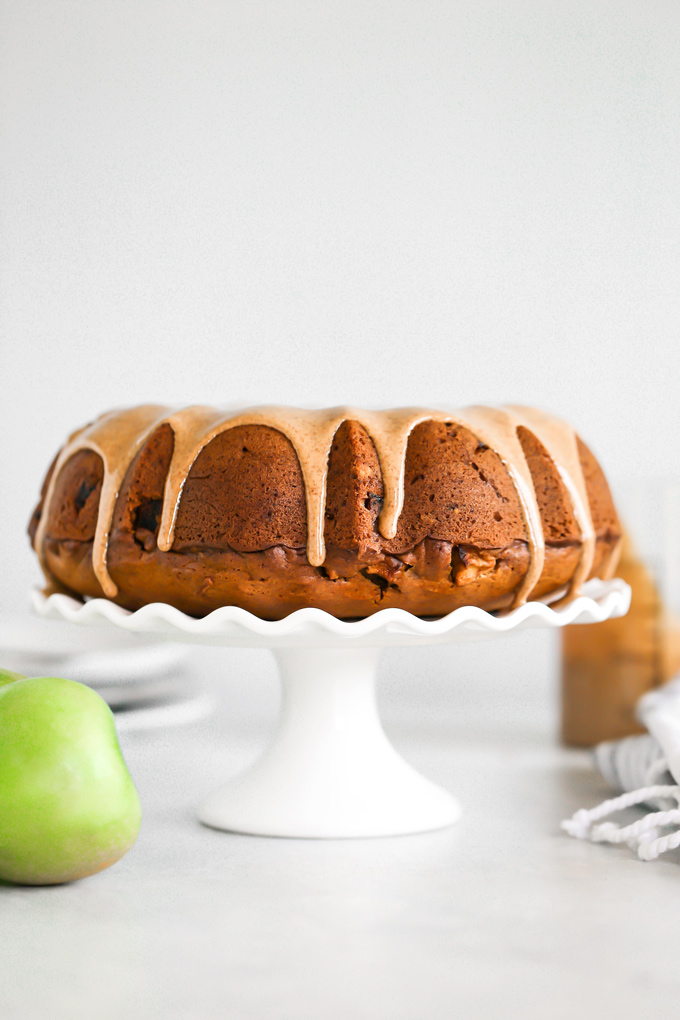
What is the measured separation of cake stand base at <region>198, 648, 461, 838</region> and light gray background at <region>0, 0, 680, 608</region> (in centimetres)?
64

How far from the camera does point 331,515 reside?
0.74 m

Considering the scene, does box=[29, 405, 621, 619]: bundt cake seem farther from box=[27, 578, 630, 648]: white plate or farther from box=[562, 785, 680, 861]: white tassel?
box=[562, 785, 680, 861]: white tassel

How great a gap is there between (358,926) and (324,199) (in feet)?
3.44

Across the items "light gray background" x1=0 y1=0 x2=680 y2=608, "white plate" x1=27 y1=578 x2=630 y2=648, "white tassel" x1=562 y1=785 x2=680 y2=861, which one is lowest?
"white tassel" x1=562 y1=785 x2=680 y2=861

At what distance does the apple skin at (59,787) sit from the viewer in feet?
2.07

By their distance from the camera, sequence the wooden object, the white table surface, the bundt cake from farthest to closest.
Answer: the wooden object, the bundt cake, the white table surface

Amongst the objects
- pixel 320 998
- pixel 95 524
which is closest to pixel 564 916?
pixel 320 998

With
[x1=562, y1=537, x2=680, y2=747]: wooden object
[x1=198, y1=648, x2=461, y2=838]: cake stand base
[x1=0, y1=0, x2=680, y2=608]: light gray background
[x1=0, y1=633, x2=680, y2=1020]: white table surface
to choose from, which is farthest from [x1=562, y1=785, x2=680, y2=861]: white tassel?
[x1=0, y1=0, x2=680, y2=608]: light gray background

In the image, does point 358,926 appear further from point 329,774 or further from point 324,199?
point 324,199

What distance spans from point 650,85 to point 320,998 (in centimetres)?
130

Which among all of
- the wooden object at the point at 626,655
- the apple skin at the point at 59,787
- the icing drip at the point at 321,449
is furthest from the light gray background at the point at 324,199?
the apple skin at the point at 59,787

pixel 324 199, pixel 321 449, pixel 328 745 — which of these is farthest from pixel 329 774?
pixel 324 199

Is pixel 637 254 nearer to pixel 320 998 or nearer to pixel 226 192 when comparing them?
pixel 226 192

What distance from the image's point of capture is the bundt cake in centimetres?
74
